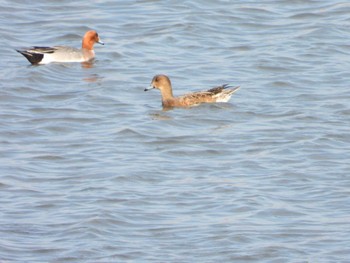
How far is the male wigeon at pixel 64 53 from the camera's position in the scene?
14.6 m

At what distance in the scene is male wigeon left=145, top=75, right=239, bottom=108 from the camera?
42.0ft

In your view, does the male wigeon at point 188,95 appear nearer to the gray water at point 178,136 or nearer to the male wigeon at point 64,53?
the gray water at point 178,136

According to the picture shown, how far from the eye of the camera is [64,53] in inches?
594

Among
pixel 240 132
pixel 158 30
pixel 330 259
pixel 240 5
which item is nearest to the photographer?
pixel 330 259

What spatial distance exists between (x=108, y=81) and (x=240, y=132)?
280 centimetres

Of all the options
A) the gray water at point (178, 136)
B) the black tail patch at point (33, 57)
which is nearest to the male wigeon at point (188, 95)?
the gray water at point (178, 136)

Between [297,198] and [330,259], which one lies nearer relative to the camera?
[330,259]

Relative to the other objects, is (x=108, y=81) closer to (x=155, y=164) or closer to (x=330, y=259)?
(x=155, y=164)

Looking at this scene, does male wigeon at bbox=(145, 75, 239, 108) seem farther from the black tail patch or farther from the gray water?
the black tail patch

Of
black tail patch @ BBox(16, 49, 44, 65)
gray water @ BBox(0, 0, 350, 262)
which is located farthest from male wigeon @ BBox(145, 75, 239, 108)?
black tail patch @ BBox(16, 49, 44, 65)

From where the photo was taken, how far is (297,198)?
367 inches

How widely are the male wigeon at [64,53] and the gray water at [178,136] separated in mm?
160

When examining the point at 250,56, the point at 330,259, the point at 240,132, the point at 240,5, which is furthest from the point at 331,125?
the point at 240,5

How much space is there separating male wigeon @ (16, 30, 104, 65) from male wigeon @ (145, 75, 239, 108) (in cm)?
216
